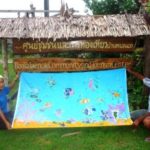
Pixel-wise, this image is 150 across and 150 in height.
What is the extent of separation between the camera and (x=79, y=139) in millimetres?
7383

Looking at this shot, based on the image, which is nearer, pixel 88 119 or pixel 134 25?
pixel 88 119

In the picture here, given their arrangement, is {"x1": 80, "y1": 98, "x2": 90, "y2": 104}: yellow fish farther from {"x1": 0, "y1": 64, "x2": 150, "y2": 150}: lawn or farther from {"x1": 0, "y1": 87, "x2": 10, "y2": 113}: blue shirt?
{"x1": 0, "y1": 87, "x2": 10, "y2": 113}: blue shirt

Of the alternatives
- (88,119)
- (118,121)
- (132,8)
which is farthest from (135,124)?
(132,8)

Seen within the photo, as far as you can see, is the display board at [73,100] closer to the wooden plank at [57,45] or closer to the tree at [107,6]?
the wooden plank at [57,45]

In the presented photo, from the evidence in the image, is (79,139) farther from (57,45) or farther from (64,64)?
(57,45)

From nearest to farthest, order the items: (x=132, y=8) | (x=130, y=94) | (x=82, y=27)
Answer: (x=82, y=27) → (x=130, y=94) → (x=132, y=8)

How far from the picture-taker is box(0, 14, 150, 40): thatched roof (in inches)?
307

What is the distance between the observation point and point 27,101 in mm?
7777

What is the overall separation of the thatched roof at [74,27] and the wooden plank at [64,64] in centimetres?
51

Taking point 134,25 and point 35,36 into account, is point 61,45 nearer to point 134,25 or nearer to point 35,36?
point 35,36

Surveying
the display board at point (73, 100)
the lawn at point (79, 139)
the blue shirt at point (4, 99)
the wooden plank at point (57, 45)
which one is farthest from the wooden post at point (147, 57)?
the blue shirt at point (4, 99)

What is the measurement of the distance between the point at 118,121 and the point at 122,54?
196 centimetres

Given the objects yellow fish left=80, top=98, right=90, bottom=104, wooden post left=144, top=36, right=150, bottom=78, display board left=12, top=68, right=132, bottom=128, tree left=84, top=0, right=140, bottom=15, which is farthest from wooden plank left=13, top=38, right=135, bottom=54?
tree left=84, top=0, right=140, bottom=15

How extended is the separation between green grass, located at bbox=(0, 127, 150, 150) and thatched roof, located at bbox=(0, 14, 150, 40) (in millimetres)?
1738
